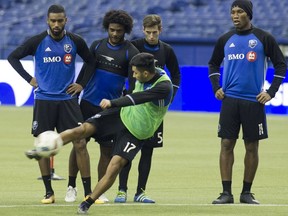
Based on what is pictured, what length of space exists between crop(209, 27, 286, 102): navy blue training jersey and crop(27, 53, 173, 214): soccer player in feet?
3.31

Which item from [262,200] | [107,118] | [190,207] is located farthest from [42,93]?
[262,200]

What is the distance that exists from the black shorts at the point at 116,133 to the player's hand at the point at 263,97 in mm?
1467

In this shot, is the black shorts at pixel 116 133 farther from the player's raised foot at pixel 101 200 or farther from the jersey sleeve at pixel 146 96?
the player's raised foot at pixel 101 200

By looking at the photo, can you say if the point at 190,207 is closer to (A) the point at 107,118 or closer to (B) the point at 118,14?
(A) the point at 107,118

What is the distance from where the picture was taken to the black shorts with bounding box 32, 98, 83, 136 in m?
11.2

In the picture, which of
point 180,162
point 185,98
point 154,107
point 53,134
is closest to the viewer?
point 53,134

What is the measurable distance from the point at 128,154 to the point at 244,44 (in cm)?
195

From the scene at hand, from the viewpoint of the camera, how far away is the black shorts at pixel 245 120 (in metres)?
11.1

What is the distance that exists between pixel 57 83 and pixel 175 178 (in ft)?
12.7

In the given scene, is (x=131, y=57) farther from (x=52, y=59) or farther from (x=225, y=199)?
(x=225, y=199)

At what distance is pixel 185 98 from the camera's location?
3144 centimetres

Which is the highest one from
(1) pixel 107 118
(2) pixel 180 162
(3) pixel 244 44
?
(3) pixel 244 44

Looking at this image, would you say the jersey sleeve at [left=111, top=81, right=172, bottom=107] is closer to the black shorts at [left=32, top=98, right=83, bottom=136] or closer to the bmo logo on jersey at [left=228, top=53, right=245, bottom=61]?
the bmo logo on jersey at [left=228, top=53, right=245, bottom=61]

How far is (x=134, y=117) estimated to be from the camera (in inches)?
411
